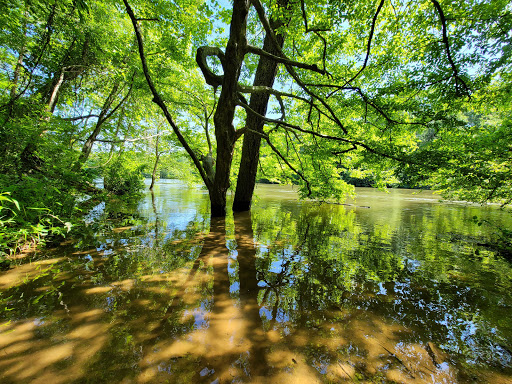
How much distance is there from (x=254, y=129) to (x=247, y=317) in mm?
5891

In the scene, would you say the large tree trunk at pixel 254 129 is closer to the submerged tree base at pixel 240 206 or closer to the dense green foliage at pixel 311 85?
the submerged tree base at pixel 240 206

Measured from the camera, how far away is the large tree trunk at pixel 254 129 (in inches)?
248

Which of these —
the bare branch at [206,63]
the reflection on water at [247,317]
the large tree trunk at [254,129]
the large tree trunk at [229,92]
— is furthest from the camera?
the large tree trunk at [254,129]

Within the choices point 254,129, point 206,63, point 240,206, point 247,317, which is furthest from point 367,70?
point 247,317

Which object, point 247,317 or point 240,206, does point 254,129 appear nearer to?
point 240,206

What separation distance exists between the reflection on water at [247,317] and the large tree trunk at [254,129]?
13.6 ft

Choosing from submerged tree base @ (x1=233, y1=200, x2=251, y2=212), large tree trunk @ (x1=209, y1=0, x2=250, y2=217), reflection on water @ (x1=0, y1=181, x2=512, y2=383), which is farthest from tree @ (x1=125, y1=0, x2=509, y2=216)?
reflection on water @ (x1=0, y1=181, x2=512, y2=383)

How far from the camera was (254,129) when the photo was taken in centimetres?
678

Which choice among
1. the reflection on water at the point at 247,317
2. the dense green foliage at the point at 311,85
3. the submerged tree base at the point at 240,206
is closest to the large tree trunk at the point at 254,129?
the submerged tree base at the point at 240,206

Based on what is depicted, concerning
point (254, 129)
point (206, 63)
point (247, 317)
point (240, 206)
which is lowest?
point (247, 317)

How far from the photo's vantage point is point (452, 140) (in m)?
4.41

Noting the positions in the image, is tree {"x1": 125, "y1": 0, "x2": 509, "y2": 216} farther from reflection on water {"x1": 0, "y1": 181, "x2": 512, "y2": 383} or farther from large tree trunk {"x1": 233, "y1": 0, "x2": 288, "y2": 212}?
reflection on water {"x1": 0, "y1": 181, "x2": 512, "y2": 383}

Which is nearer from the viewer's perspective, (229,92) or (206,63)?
(229,92)

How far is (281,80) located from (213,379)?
29.3 feet
